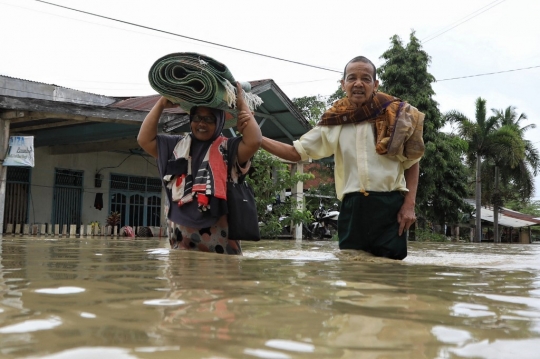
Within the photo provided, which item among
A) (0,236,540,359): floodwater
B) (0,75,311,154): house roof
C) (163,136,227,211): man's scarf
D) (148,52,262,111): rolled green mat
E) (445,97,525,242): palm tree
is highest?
(445,97,525,242): palm tree

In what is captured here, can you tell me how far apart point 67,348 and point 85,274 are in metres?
1.00

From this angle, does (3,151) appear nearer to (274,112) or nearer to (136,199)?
(136,199)

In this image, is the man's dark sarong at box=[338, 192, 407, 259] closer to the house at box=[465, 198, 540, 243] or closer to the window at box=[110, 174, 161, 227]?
the window at box=[110, 174, 161, 227]

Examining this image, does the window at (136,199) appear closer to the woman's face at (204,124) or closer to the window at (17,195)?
the window at (17,195)

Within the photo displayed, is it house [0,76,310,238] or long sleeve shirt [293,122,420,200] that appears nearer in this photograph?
long sleeve shirt [293,122,420,200]

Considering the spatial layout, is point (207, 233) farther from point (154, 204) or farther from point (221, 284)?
point (154, 204)

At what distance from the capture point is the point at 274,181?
40.3 ft

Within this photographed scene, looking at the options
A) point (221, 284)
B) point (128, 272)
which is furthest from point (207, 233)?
point (221, 284)

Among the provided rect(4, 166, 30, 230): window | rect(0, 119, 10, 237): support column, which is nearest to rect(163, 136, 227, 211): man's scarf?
rect(0, 119, 10, 237): support column

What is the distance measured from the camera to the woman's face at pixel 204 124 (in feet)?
11.7

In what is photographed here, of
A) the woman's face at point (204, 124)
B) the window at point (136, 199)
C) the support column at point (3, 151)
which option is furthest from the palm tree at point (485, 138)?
the woman's face at point (204, 124)

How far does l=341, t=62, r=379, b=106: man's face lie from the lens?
11.8 feet

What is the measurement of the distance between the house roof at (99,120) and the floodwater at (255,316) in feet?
28.6

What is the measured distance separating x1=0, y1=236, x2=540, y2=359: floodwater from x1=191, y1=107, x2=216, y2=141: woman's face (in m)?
1.75
